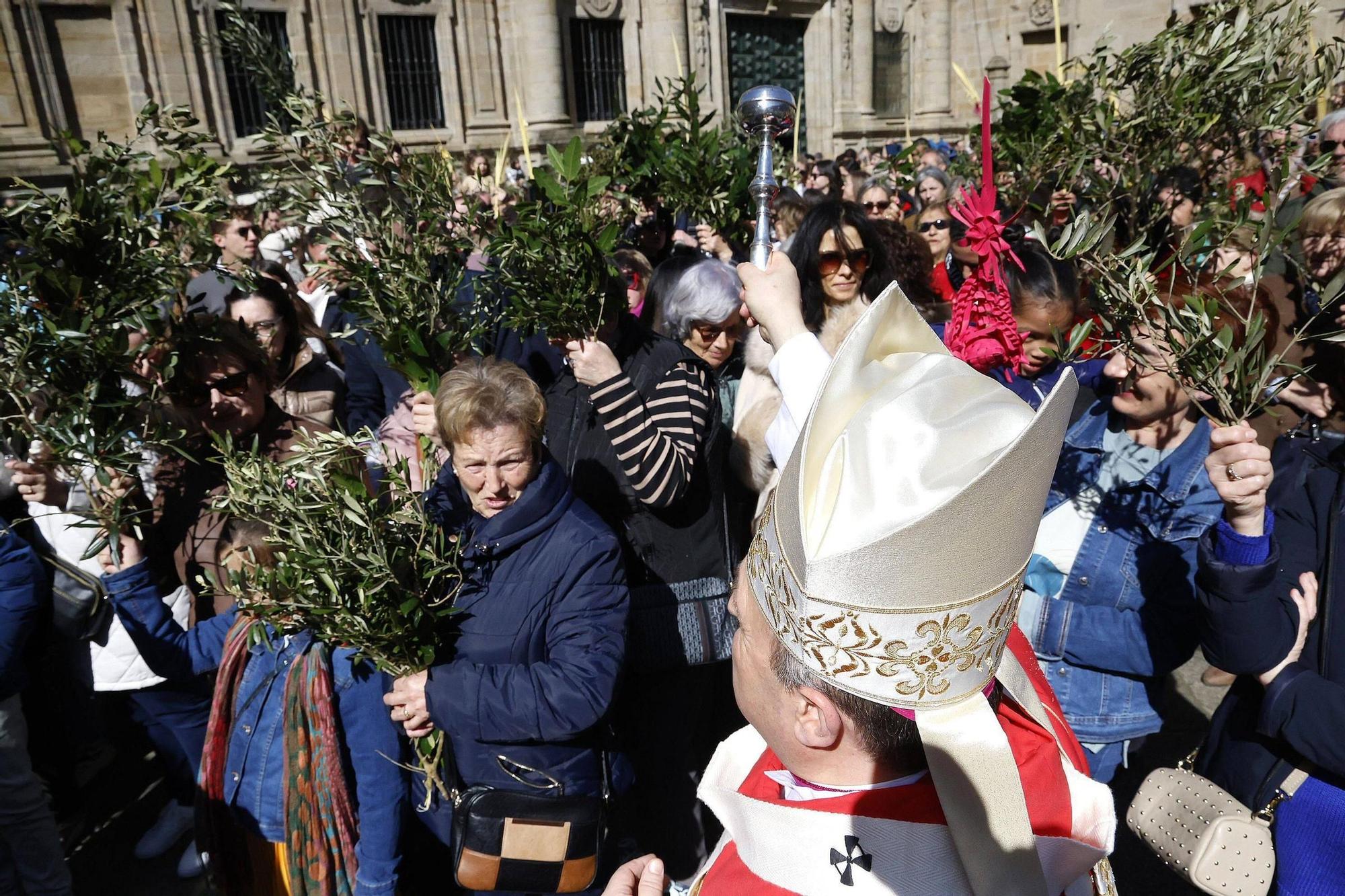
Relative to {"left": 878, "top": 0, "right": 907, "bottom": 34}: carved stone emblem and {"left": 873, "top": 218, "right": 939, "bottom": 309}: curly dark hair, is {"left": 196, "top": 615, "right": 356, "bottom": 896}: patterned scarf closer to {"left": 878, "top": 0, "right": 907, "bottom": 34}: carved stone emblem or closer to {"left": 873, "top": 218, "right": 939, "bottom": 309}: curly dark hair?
{"left": 873, "top": 218, "right": 939, "bottom": 309}: curly dark hair

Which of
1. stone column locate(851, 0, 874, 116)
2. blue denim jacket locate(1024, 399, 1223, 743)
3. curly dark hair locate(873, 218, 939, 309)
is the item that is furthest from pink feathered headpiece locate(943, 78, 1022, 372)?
stone column locate(851, 0, 874, 116)

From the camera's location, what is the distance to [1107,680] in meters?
2.57

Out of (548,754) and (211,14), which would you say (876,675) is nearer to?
(548,754)

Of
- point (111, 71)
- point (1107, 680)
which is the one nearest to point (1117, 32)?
point (111, 71)

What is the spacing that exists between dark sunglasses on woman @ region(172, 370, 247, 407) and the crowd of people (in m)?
0.01

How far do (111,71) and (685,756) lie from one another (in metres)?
14.8

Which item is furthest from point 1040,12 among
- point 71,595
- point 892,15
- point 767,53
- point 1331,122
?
point 71,595

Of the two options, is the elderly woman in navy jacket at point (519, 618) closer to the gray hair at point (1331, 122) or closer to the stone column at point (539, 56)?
the gray hair at point (1331, 122)

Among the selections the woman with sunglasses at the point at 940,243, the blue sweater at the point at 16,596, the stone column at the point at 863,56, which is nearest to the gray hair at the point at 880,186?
the woman with sunglasses at the point at 940,243

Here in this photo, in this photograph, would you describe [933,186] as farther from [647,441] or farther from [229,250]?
[647,441]

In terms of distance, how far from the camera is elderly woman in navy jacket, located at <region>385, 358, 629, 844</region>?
232 centimetres

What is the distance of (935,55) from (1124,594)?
23.3 metres

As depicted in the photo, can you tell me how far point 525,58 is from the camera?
16984 millimetres

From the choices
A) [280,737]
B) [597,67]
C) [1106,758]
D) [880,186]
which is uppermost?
[597,67]
